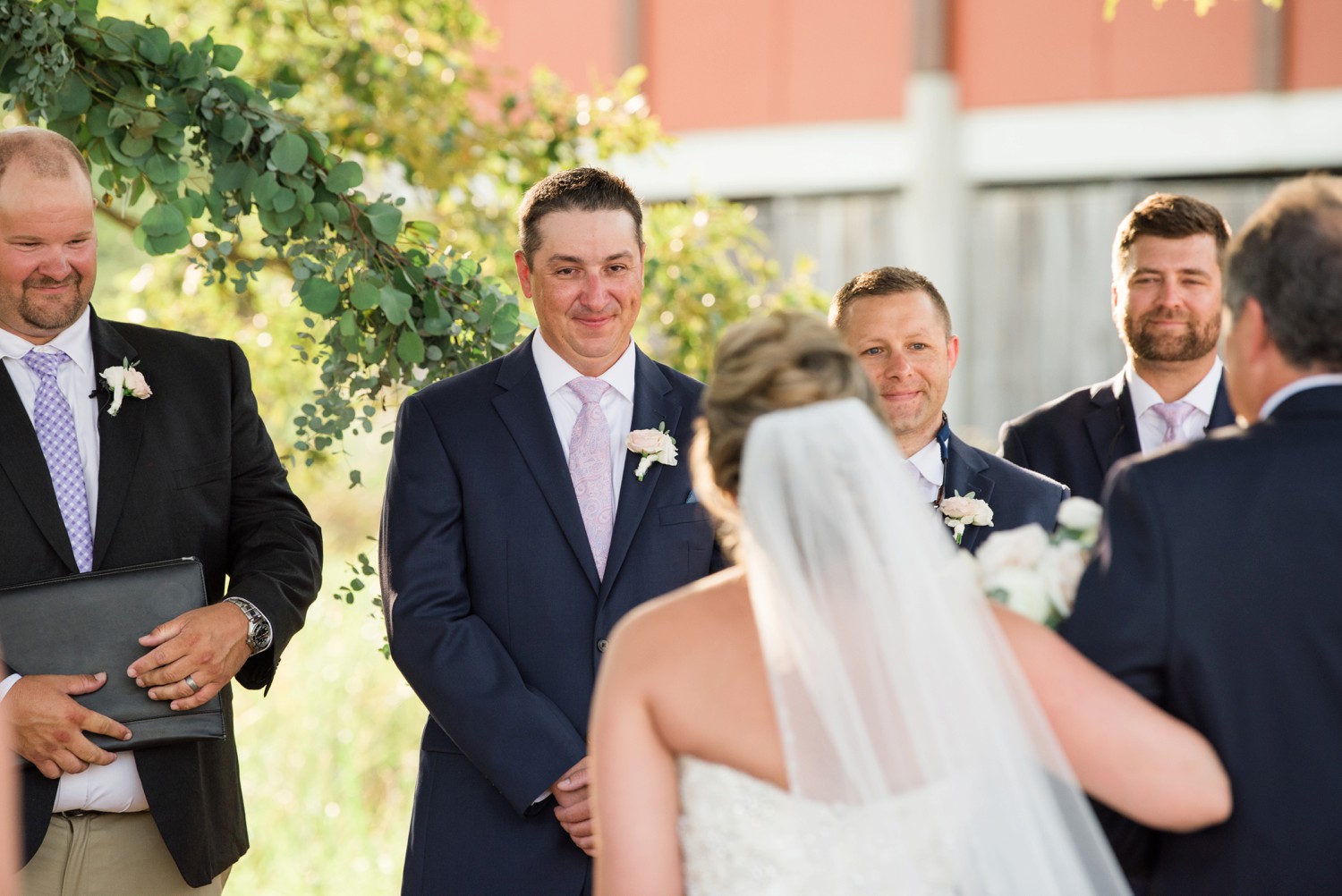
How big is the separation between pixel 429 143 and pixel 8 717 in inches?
144

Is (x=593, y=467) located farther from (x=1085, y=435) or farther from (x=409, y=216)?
(x=409, y=216)

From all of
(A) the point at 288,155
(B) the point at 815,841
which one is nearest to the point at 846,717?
(B) the point at 815,841

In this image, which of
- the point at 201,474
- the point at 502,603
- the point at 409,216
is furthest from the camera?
the point at 409,216

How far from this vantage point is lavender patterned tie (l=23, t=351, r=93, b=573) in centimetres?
315

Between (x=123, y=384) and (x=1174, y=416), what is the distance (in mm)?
2777

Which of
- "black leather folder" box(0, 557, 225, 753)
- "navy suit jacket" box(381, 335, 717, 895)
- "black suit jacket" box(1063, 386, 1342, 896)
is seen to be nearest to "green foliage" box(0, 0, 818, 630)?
"navy suit jacket" box(381, 335, 717, 895)

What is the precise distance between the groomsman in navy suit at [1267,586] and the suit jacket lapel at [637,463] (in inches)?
49.3

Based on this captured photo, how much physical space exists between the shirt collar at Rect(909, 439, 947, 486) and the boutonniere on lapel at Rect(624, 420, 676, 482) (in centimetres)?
72

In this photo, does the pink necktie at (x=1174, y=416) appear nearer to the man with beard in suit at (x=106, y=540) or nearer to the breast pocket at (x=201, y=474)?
the man with beard in suit at (x=106, y=540)

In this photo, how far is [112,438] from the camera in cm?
321

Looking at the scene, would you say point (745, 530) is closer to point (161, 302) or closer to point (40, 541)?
point (40, 541)

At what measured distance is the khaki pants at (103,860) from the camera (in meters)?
3.04

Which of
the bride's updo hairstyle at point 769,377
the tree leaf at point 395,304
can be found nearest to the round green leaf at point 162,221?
the tree leaf at point 395,304

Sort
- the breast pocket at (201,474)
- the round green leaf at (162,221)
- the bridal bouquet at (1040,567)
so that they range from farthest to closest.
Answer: the round green leaf at (162,221) → the breast pocket at (201,474) → the bridal bouquet at (1040,567)
